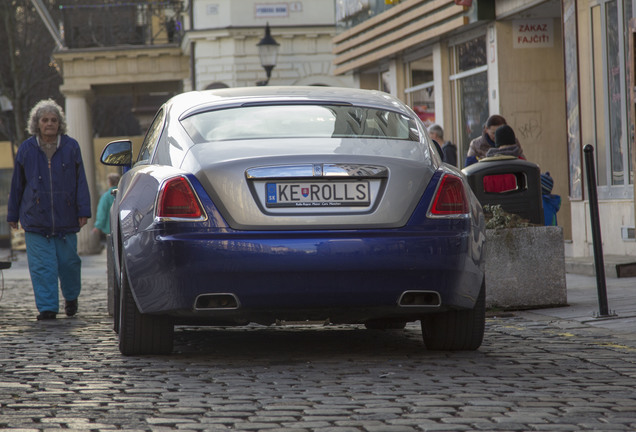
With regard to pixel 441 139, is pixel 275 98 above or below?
below

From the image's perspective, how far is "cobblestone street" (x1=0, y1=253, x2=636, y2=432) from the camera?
4.80m

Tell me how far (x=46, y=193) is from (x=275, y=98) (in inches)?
153

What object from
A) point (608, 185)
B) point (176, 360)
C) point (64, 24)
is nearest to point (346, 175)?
point (176, 360)

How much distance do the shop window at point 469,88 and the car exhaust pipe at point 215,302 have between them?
44.8ft

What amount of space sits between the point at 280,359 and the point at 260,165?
3.73 ft

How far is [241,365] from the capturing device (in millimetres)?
6559

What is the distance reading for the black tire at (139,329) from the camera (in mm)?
6826

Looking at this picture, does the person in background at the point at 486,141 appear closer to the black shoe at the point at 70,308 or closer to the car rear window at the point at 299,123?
the black shoe at the point at 70,308

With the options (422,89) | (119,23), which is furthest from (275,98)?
(119,23)

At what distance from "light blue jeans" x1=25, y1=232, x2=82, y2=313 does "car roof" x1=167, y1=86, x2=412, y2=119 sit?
3.20 m

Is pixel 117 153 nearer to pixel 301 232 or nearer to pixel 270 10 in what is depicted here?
pixel 301 232

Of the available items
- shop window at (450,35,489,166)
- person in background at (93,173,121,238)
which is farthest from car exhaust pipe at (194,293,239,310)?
shop window at (450,35,489,166)

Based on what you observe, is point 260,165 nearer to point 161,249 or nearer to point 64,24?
point 161,249

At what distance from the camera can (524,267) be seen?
9789mm
